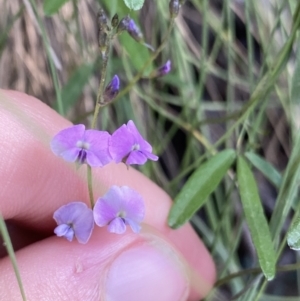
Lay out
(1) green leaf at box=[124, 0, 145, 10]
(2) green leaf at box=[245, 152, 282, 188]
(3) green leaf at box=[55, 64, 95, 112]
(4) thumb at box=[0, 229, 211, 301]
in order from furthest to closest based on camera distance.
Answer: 1. (3) green leaf at box=[55, 64, 95, 112]
2. (2) green leaf at box=[245, 152, 282, 188]
3. (4) thumb at box=[0, 229, 211, 301]
4. (1) green leaf at box=[124, 0, 145, 10]

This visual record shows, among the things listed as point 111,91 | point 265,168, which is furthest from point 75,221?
point 265,168

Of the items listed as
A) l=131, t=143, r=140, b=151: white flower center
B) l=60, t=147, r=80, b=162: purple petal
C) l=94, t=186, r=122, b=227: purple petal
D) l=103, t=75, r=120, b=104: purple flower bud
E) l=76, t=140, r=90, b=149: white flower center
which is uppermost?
l=103, t=75, r=120, b=104: purple flower bud

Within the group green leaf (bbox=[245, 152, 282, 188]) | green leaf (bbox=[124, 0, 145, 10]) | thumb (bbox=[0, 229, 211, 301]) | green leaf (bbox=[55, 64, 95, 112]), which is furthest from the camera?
green leaf (bbox=[55, 64, 95, 112])

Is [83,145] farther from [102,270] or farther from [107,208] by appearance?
[102,270]

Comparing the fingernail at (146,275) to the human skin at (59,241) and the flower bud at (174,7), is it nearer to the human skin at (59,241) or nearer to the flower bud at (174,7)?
the human skin at (59,241)

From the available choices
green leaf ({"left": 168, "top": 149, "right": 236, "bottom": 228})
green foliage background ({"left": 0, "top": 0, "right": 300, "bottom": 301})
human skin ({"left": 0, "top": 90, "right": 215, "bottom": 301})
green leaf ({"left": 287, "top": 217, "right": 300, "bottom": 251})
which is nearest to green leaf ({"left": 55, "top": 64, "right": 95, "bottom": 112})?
green foliage background ({"left": 0, "top": 0, "right": 300, "bottom": 301})

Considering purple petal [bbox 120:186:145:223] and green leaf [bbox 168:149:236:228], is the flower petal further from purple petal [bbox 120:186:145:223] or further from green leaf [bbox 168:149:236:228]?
green leaf [bbox 168:149:236:228]

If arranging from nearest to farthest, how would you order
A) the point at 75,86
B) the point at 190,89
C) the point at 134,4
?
the point at 134,4, the point at 75,86, the point at 190,89
